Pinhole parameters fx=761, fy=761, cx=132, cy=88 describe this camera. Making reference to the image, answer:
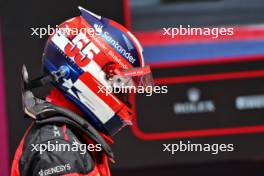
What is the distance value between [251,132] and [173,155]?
0.39 m

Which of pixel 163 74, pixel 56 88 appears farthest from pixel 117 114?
pixel 163 74

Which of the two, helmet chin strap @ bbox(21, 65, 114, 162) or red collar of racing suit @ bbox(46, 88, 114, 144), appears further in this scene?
red collar of racing suit @ bbox(46, 88, 114, 144)

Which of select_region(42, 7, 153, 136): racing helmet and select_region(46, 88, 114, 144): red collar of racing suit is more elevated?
select_region(42, 7, 153, 136): racing helmet

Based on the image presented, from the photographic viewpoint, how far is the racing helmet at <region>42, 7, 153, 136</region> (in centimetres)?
230

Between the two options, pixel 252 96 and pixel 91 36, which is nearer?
pixel 91 36

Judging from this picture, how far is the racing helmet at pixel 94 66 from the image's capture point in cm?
230

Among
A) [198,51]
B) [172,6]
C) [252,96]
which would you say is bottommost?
[252,96]

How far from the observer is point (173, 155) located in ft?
11.9

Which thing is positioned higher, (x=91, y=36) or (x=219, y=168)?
(x=91, y=36)

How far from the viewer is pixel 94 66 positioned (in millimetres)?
2295

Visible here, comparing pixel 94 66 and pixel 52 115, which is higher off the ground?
pixel 94 66

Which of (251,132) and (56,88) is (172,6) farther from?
(56,88)

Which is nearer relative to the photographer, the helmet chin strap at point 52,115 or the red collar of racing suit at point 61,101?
the helmet chin strap at point 52,115

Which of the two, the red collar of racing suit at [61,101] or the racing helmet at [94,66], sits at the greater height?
the racing helmet at [94,66]
